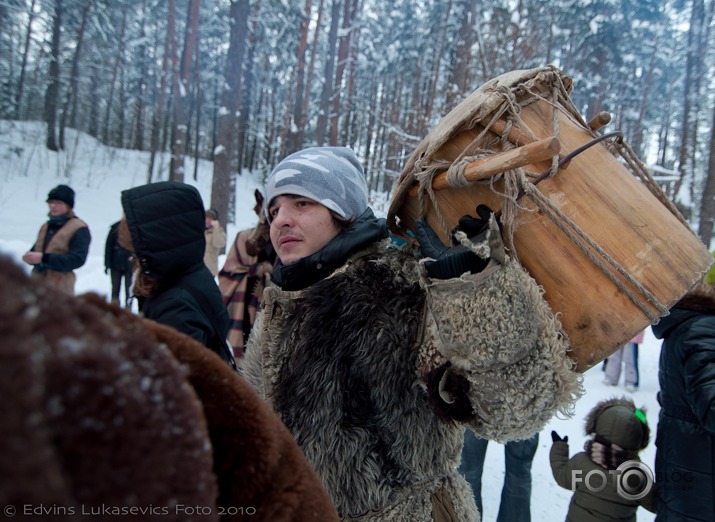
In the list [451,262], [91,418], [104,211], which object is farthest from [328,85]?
[91,418]

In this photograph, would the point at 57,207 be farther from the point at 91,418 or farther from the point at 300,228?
the point at 91,418

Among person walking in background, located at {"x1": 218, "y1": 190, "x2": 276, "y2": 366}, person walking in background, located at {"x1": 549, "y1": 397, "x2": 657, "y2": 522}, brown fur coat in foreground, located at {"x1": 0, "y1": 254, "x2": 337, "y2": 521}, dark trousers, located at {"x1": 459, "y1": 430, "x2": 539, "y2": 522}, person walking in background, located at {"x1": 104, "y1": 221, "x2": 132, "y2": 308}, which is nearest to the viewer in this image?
brown fur coat in foreground, located at {"x1": 0, "y1": 254, "x2": 337, "y2": 521}

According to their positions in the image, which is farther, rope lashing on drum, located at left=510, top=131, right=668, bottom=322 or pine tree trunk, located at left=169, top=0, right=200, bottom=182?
pine tree trunk, located at left=169, top=0, right=200, bottom=182

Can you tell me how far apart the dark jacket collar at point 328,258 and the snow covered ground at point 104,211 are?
109cm

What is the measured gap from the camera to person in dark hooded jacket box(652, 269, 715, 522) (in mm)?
1746

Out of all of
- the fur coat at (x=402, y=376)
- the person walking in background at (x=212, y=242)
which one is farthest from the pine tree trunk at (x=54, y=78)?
the fur coat at (x=402, y=376)

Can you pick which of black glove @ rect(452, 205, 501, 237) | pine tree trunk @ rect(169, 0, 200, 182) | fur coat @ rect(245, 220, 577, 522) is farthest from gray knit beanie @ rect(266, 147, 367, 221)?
pine tree trunk @ rect(169, 0, 200, 182)

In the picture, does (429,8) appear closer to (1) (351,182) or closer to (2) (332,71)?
(2) (332,71)

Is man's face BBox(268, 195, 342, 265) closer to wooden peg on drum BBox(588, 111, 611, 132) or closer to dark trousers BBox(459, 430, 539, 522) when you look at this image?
wooden peg on drum BBox(588, 111, 611, 132)

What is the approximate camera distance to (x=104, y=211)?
55.5 feet

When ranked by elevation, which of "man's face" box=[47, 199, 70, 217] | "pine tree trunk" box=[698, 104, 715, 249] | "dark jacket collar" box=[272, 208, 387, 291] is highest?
"pine tree trunk" box=[698, 104, 715, 249]

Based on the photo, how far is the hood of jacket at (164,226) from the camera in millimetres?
1883

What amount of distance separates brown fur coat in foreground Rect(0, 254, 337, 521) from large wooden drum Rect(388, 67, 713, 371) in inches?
35.1

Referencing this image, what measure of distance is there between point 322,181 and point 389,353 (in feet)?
2.20
